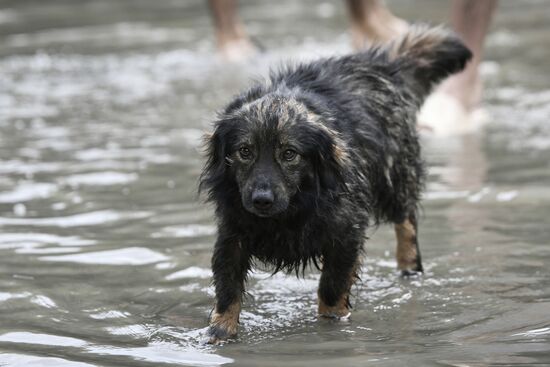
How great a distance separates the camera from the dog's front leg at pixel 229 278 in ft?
Answer: 17.6

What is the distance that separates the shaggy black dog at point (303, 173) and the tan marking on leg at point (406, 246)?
0.04 m

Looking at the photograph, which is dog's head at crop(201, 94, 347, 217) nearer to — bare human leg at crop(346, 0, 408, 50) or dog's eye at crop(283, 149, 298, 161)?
dog's eye at crop(283, 149, 298, 161)

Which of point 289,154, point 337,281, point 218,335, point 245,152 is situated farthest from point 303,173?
point 218,335

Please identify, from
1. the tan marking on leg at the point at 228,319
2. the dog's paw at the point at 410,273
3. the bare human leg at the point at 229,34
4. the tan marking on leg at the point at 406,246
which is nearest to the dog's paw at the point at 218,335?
the tan marking on leg at the point at 228,319

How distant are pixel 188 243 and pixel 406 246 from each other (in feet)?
5.22

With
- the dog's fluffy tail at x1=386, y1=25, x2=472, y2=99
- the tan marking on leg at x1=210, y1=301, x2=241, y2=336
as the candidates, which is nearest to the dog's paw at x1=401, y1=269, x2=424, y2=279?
the dog's fluffy tail at x1=386, y1=25, x2=472, y2=99

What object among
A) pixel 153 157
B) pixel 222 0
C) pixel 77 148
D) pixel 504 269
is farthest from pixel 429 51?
pixel 222 0

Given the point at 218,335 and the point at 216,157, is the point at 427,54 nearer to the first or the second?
the point at 216,157

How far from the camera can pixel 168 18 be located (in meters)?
20.8

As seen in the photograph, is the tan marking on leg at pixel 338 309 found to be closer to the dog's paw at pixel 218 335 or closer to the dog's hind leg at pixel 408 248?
the dog's paw at pixel 218 335

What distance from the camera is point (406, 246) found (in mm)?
6570

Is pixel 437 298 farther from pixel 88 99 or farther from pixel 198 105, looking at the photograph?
pixel 88 99

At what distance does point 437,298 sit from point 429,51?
1995 mm

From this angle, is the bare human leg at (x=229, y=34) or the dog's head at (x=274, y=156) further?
the bare human leg at (x=229, y=34)
